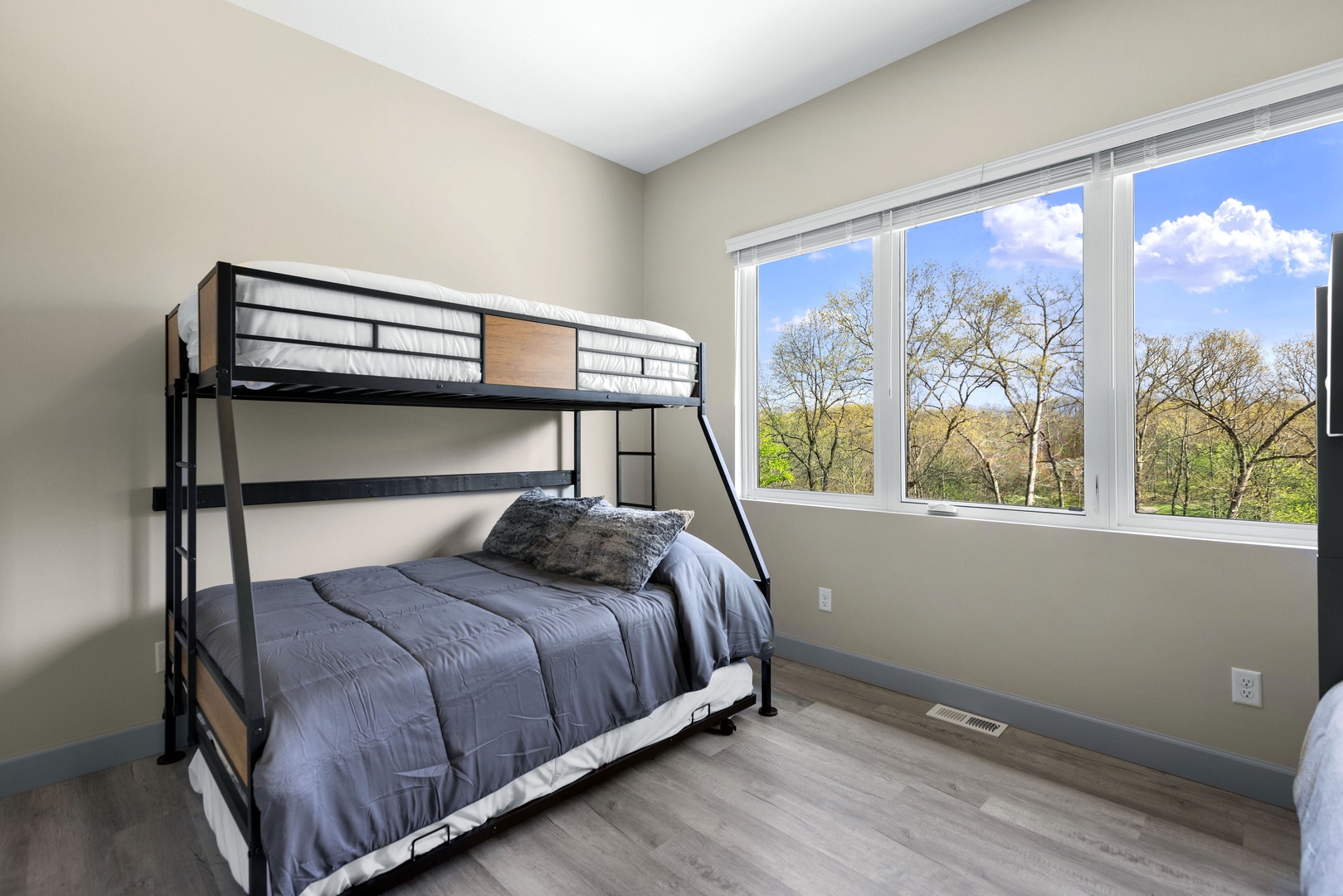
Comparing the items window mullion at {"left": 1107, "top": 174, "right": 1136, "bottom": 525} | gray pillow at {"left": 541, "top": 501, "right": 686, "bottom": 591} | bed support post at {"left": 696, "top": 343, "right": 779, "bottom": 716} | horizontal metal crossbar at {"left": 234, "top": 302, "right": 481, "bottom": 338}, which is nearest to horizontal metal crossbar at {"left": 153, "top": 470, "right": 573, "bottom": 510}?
gray pillow at {"left": 541, "top": 501, "right": 686, "bottom": 591}

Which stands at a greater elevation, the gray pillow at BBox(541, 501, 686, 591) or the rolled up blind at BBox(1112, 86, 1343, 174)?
the rolled up blind at BBox(1112, 86, 1343, 174)

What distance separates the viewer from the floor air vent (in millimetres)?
2340

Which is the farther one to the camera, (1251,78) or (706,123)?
(706,123)

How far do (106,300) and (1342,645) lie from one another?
3518 millimetres

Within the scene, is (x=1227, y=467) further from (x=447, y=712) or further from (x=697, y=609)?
(x=447, y=712)

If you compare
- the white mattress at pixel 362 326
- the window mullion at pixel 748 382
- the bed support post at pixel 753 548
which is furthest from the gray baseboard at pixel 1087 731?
the white mattress at pixel 362 326

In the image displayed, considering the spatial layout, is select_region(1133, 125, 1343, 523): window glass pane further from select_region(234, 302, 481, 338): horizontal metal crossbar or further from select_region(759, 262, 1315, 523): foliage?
select_region(234, 302, 481, 338): horizontal metal crossbar

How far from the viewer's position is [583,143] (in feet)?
11.2

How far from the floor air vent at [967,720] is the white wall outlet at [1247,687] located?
69cm

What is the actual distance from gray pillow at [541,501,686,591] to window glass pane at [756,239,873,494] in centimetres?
95

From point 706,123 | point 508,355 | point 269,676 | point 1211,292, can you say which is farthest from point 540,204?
point 1211,292

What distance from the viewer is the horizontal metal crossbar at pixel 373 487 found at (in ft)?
7.40

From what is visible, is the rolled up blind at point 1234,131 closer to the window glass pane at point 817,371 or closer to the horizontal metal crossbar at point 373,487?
the window glass pane at point 817,371

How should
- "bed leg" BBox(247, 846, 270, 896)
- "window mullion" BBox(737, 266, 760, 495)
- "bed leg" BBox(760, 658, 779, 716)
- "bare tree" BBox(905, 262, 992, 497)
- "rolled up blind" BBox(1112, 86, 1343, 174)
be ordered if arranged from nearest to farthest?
1. "bed leg" BBox(247, 846, 270, 896)
2. "rolled up blind" BBox(1112, 86, 1343, 174)
3. "bed leg" BBox(760, 658, 779, 716)
4. "bare tree" BBox(905, 262, 992, 497)
5. "window mullion" BBox(737, 266, 760, 495)
